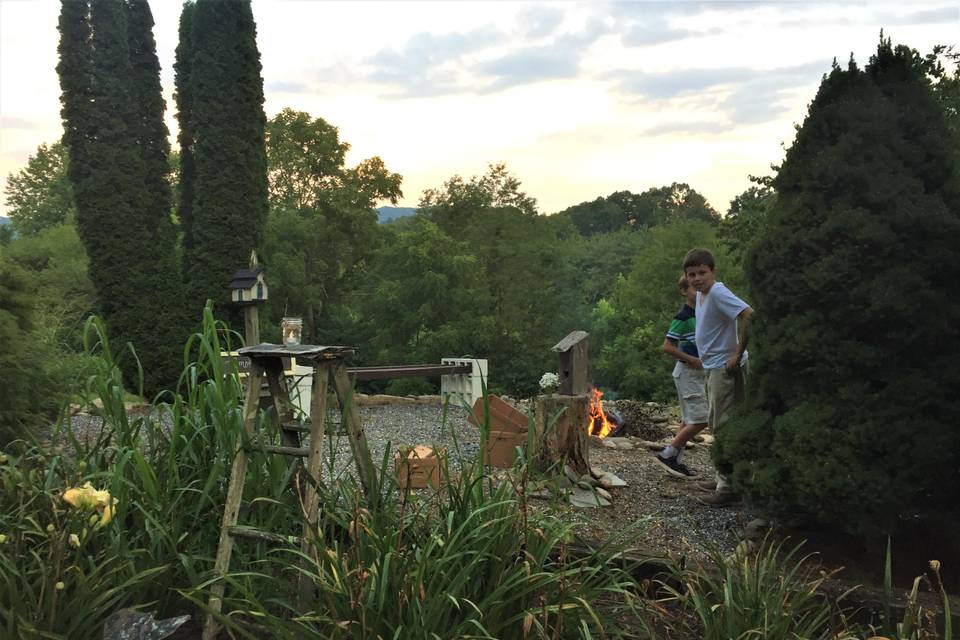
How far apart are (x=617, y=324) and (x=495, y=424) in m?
18.4

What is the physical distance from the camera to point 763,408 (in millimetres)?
3781

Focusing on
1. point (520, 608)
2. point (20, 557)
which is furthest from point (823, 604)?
point (20, 557)

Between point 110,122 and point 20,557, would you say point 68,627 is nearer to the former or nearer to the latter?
point 20,557

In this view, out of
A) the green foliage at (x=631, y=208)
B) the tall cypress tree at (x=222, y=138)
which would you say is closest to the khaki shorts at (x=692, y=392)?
the tall cypress tree at (x=222, y=138)

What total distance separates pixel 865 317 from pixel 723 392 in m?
1.52

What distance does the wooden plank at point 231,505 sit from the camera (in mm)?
2379

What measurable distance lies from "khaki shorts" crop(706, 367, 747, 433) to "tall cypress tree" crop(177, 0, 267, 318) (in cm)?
1226

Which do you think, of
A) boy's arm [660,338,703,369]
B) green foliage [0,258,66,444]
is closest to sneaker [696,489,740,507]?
boy's arm [660,338,703,369]

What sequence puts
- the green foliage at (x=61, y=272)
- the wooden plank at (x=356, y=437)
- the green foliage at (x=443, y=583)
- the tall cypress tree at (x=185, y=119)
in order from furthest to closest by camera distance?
the green foliage at (x=61, y=272)
the tall cypress tree at (x=185, y=119)
the wooden plank at (x=356, y=437)
the green foliage at (x=443, y=583)

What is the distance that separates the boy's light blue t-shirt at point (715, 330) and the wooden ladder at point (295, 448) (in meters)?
2.67

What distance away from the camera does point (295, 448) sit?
2682mm

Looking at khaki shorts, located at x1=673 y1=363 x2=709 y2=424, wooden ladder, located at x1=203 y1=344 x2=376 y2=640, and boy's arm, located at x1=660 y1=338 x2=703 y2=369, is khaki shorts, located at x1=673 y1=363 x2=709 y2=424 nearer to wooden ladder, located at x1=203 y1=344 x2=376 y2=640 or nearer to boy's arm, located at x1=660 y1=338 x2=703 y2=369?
boy's arm, located at x1=660 y1=338 x2=703 y2=369

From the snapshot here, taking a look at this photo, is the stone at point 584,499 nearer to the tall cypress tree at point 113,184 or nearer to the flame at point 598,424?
the flame at point 598,424

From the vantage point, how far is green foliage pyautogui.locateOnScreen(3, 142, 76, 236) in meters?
36.7
